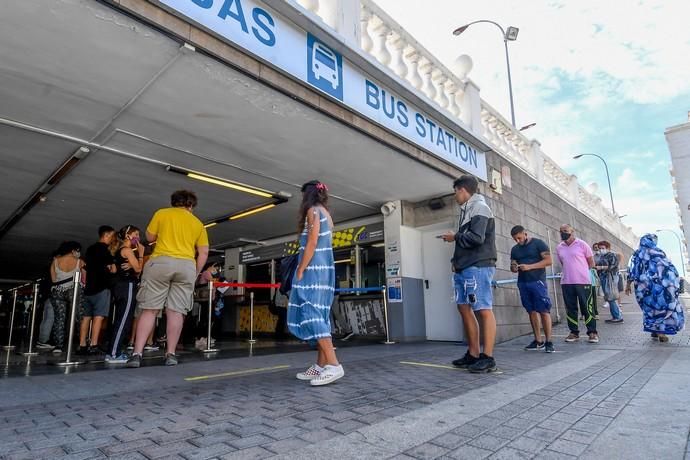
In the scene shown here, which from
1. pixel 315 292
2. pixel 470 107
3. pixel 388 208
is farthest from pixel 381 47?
pixel 315 292

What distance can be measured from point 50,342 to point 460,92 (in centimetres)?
863

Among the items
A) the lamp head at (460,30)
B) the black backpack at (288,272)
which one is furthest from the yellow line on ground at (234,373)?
the lamp head at (460,30)

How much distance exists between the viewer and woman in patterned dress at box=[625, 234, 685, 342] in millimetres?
5566

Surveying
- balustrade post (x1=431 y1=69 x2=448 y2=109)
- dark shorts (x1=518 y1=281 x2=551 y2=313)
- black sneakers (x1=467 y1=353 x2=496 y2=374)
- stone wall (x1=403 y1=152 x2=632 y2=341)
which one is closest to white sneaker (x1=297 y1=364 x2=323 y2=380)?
black sneakers (x1=467 y1=353 x2=496 y2=374)

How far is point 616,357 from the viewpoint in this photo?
4.39 m

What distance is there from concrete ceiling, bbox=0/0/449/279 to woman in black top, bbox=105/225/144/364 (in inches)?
56.1

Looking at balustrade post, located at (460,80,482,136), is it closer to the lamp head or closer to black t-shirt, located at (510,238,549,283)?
black t-shirt, located at (510,238,549,283)

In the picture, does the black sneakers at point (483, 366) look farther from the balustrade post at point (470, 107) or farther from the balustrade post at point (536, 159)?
the balustrade post at point (536, 159)

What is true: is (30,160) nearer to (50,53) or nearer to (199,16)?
(50,53)

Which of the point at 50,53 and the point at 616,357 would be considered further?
the point at 616,357

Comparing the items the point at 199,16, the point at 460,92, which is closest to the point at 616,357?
the point at 460,92

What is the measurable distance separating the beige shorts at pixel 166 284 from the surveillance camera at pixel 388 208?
4.54m

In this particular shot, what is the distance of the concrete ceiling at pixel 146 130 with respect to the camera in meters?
3.32

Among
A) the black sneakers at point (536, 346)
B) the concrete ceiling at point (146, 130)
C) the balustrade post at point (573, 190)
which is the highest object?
the balustrade post at point (573, 190)
